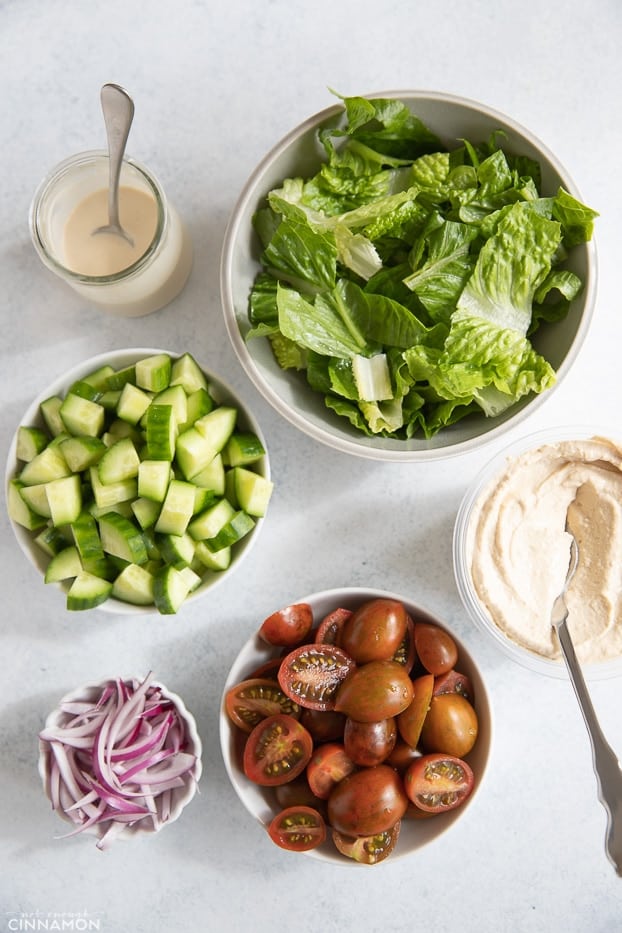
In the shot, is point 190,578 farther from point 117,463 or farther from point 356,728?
point 356,728

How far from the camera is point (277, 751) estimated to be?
1.93 meters

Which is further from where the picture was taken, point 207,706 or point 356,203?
point 207,706

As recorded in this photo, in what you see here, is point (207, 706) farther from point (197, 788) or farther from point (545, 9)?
point (545, 9)

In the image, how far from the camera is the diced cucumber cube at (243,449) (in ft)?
6.49

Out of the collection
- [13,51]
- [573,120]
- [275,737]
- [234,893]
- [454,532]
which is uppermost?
[573,120]

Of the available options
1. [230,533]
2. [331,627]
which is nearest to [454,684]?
[331,627]

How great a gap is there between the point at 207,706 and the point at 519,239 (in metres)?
1.42

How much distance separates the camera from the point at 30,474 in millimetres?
1959

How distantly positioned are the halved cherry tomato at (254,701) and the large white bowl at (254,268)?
62 centimetres

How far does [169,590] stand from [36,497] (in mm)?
400

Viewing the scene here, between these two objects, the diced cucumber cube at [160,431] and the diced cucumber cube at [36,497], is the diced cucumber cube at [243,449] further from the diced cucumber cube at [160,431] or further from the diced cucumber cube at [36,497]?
the diced cucumber cube at [36,497]

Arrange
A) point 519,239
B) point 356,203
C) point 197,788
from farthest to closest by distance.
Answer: point 197,788
point 356,203
point 519,239

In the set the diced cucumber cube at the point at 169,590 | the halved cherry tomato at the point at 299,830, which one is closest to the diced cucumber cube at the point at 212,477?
the diced cucumber cube at the point at 169,590

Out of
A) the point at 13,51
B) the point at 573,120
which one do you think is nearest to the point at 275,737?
the point at 573,120
